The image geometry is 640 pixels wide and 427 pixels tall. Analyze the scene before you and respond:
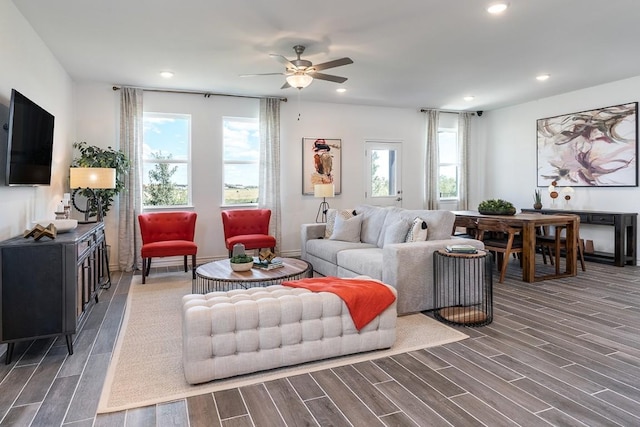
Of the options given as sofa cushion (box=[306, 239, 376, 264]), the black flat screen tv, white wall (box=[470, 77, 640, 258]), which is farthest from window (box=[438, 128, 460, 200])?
the black flat screen tv

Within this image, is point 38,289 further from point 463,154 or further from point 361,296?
point 463,154

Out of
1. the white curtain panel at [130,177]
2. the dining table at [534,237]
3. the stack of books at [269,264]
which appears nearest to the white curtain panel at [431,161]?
the dining table at [534,237]

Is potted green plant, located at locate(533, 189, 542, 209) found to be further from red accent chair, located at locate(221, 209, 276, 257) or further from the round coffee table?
the round coffee table

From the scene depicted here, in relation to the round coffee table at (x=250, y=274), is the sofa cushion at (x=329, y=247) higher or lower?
higher

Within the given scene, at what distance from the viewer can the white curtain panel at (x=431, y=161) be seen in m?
7.94

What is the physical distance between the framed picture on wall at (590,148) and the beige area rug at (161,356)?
15.2 ft

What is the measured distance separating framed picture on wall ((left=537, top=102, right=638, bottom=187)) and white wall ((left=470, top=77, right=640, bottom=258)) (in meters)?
0.13

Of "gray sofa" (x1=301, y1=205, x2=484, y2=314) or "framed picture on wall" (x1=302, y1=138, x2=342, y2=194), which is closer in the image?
"gray sofa" (x1=301, y1=205, x2=484, y2=314)

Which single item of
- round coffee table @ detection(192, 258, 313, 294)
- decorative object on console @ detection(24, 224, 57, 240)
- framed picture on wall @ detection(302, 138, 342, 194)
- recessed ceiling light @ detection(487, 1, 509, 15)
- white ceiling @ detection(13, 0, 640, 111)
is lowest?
round coffee table @ detection(192, 258, 313, 294)

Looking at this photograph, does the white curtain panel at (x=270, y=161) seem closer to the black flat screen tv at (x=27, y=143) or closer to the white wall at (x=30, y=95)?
the white wall at (x=30, y=95)

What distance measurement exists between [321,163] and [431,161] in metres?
2.38

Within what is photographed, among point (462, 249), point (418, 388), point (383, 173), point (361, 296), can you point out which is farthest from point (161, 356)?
point (383, 173)

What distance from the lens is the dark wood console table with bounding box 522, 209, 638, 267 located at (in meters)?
5.66

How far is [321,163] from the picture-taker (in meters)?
7.19
